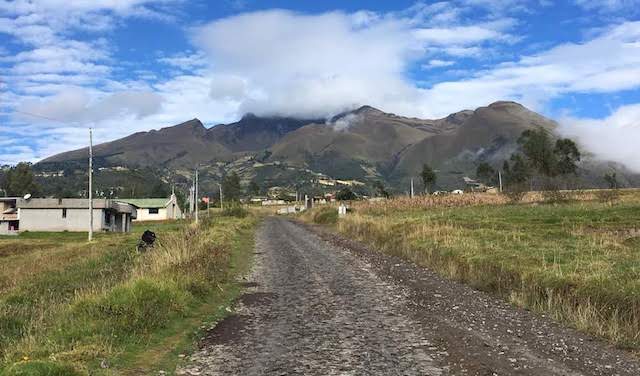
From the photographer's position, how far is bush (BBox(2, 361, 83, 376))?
704 centimetres

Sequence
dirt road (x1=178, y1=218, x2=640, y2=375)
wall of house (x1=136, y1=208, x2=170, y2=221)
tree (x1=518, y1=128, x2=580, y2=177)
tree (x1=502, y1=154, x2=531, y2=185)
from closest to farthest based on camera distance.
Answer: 1. dirt road (x1=178, y1=218, x2=640, y2=375)
2. tree (x1=518, y1=128, x2=580, y2=177)
3. wall of house (x1=136, y1=208, x2=170, y2=221)
4. tree (x1=502, y1=154, x2=531, y2=185)

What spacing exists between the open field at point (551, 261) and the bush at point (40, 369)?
8.89m

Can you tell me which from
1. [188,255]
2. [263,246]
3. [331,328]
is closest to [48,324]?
[331,328]

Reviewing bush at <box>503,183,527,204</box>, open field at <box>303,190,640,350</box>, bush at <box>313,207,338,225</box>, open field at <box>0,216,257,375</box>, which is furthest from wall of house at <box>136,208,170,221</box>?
open field at <box>0,216,257,375</box>

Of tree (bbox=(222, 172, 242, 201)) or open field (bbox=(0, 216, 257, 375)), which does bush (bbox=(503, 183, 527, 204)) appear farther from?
tree (bbox=(222, 172, 242, 201))

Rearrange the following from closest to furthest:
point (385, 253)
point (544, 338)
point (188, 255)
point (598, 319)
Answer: point (544, 338) → point (598, 319) → point (188, 255) → point (385, 253)

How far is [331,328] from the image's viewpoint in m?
11.3

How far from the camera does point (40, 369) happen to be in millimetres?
7191

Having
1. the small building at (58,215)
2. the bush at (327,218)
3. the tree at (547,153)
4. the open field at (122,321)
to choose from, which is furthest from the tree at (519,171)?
the open field at (122,321)

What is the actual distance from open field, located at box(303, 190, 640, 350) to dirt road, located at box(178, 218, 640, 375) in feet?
2.46

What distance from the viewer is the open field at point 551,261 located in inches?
455

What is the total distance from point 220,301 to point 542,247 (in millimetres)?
12754

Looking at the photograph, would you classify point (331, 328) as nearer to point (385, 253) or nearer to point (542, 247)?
point (542, 247)

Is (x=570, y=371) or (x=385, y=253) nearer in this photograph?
(x=570, y=371)
